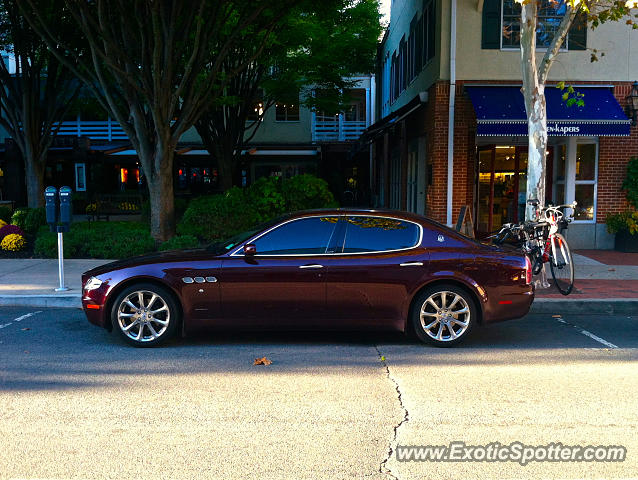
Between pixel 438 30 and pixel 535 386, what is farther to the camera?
pixel 438 30

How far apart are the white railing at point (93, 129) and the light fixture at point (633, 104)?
23160 millimetres

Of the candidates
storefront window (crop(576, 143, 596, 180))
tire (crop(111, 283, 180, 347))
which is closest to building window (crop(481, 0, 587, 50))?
storefront window (crop(576, 143, 596, 180))

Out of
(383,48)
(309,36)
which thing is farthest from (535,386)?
(383,48)

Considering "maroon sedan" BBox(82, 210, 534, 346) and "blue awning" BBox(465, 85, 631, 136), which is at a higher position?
"blue awning" BBox(465, 85, 631, 136)

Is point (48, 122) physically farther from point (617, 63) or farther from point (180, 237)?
point (617, 63)

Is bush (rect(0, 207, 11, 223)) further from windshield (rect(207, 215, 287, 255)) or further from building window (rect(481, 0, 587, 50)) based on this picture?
building window (rect(481, 0, 587, 50))

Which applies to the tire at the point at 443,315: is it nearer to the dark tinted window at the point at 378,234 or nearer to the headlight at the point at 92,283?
the dark tinted window at the point at 378,234

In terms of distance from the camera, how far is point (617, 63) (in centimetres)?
1409

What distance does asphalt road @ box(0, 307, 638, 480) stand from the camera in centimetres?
383

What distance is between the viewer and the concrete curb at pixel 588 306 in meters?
8.78

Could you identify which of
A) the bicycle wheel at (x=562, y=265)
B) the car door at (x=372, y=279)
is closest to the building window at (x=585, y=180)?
the bicycle wheel at (x=562, y=265)

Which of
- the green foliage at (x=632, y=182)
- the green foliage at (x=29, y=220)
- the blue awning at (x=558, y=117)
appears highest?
the blue awning at (x=558, y=117)

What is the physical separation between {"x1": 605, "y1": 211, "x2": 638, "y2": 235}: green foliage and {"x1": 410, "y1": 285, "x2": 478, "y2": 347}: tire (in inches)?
355

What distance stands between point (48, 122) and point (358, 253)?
1383cm
